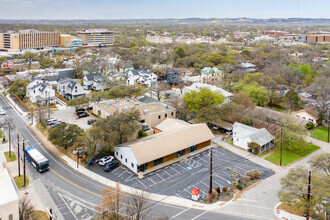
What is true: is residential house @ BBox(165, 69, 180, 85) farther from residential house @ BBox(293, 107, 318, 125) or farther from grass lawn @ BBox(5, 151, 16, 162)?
grass lawn @ BBox(5, 151, 16, 162)

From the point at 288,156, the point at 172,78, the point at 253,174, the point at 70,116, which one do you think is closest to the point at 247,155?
the point at 288,156

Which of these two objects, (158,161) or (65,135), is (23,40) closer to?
(65,135)

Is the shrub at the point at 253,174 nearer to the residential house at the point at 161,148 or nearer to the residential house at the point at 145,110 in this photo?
the residential house at the point at 161,148

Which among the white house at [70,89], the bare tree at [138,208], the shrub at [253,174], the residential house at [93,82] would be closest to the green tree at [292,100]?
the shrub at [253,174]

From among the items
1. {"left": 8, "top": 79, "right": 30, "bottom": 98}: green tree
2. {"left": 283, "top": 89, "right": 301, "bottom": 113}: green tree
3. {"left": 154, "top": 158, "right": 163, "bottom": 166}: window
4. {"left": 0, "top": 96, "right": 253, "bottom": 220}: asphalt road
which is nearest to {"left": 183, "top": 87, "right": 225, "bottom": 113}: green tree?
{"left": 154, "top": 158, "right": 163, "bottom": 166}: window

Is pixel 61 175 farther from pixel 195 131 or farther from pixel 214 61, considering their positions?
pixel 214 61
